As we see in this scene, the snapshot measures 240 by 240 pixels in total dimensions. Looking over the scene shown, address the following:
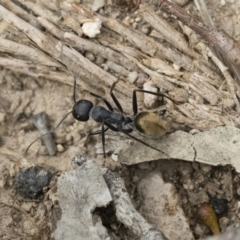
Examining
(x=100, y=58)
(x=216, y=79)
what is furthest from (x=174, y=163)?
(x=100, y=58)

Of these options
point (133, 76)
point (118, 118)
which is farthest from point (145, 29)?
point (118, 118)

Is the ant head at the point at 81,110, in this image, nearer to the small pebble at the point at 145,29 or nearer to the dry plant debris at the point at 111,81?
the dry plant debris at the point at 111,81

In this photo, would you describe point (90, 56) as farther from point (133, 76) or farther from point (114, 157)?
point (114, 157)

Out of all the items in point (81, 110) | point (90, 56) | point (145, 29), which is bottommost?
point (81, 110)

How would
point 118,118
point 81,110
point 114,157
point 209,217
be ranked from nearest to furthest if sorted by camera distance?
point 209,217
point 114,157
point 81,110
point 118,118

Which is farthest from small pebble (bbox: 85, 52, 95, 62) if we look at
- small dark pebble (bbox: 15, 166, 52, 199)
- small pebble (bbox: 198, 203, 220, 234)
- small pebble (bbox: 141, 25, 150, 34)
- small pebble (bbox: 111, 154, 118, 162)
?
small pebble (bbox: 198, 203, 220, 234)

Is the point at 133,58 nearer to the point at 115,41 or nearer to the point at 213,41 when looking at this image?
the point at 115,41
